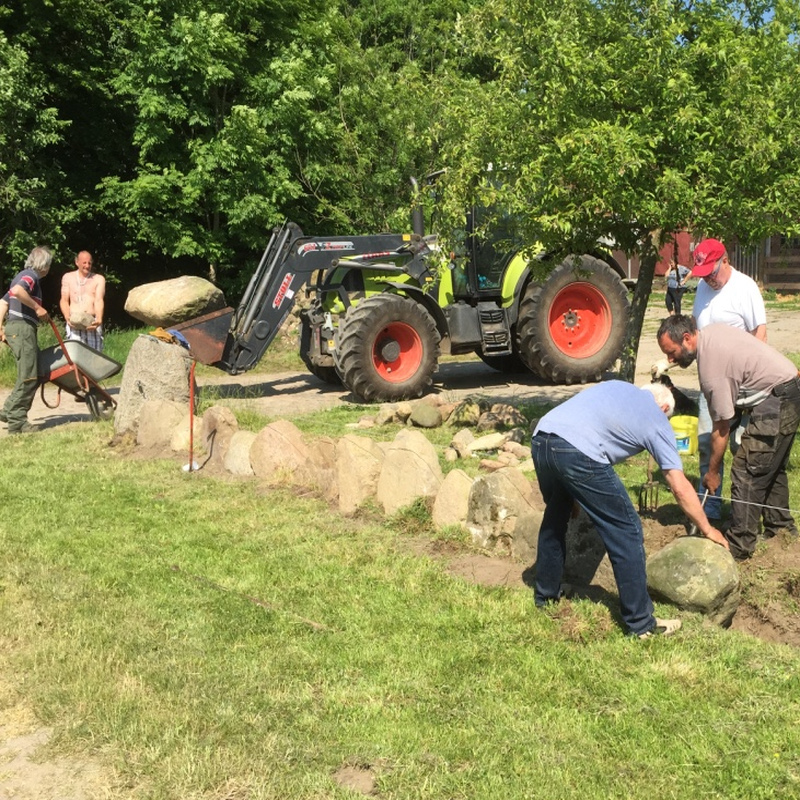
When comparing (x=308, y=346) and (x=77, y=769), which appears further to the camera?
(x=308, y=346)

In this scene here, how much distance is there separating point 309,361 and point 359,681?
918cm

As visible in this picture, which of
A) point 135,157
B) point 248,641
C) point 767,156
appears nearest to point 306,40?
point 135,157

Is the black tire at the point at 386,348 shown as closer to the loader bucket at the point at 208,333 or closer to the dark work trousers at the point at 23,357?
the loader bucket at the point at 208,333

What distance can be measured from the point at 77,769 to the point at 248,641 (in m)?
1.21

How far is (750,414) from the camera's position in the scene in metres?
5.73

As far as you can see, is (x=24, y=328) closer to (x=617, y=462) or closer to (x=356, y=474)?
(x=356, y=474)

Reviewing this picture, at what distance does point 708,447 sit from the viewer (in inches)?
251

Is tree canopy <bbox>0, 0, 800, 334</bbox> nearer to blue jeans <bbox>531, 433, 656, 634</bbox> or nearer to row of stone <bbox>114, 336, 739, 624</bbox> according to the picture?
row of stone <bbox>114, 336, 739, 624</bbox>

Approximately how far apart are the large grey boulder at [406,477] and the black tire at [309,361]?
5.97 metres

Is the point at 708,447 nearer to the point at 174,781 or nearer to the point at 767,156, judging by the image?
the point at 767,156

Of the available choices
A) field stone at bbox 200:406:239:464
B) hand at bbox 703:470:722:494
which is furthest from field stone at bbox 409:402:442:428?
hand at bbox 703:470:722:494

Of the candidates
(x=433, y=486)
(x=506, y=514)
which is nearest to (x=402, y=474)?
(x=433, y=486)

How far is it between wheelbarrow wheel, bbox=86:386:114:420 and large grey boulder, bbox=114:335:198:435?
0.98 metres

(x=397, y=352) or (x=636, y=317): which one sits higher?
(x=636, y=317)
